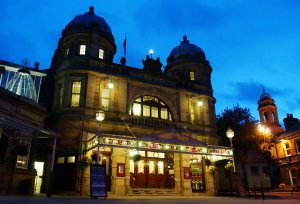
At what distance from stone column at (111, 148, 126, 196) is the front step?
1.16m

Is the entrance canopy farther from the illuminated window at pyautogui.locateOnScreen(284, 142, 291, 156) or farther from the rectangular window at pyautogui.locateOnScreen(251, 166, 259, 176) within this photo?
the illuminated window at pyautogui.locateOnScreen(284, 142, 291, 156)

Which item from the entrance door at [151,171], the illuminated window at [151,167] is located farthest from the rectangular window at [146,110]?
the illuminated window at [151,167]

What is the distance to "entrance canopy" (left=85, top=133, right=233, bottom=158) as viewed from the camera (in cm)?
1812

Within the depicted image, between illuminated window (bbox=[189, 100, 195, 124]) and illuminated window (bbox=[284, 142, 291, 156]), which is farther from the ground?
illuminated window (bbox=[189, 100, 195, 124])

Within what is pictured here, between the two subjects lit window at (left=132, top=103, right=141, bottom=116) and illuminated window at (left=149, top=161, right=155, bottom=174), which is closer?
illuminated window at (left=149, top=161, right=155, bottom=174)

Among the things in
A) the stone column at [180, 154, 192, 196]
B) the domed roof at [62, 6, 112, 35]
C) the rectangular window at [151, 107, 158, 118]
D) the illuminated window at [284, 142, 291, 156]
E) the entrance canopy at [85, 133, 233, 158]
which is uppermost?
the domed roof at [62, 6, 112, 35]

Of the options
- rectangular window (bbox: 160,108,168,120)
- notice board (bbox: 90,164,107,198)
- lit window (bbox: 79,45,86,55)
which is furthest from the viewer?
rectangular window (bbox: 160,108,168,120)

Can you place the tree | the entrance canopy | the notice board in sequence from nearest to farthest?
1. the notice board
2. the entrance canopy
3. the tree

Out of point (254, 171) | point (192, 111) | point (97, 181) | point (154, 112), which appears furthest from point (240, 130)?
point (97, 181)

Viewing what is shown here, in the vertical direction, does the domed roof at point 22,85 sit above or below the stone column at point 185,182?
above

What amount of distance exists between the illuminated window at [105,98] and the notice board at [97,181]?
740 centimetres

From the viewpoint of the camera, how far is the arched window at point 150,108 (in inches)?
949

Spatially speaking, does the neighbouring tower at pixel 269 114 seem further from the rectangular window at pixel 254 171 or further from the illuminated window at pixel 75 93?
the illuminated window at pixel 75 93

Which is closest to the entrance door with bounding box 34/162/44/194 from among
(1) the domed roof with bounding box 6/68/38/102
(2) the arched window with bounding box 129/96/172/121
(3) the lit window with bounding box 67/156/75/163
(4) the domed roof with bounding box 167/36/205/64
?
(3) the lit window with bounding box 67/156/75/163
